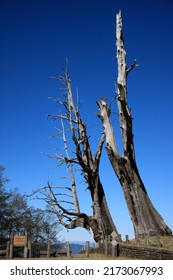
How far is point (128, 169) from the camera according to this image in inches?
762

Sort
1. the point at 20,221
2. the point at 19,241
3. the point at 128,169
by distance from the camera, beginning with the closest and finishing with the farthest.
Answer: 1. the point at 19,241
2. the point at 128,169
3. the point at 20,221

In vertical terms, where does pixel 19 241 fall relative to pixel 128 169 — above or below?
below

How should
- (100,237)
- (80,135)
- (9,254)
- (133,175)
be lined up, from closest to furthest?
(9,254), (133,175), (100,237), (80,135)

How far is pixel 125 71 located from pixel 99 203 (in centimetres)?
896

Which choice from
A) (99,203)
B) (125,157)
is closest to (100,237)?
(99,203)

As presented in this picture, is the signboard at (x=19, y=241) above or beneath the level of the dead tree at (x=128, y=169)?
beneath

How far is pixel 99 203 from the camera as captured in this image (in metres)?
23.4

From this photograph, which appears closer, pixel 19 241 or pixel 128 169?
pixel 19 241

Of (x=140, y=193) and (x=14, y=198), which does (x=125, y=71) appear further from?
(x=14, y=198)

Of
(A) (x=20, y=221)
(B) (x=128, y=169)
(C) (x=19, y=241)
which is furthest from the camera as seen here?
(A) (x=20, y=221)

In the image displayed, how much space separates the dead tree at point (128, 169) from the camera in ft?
58.8

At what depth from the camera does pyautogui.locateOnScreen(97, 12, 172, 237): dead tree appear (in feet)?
58.8

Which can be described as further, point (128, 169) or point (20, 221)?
point (20, 221)

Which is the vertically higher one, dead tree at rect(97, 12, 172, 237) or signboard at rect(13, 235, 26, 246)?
dead tree at rect(97, 12, 172, 237)
